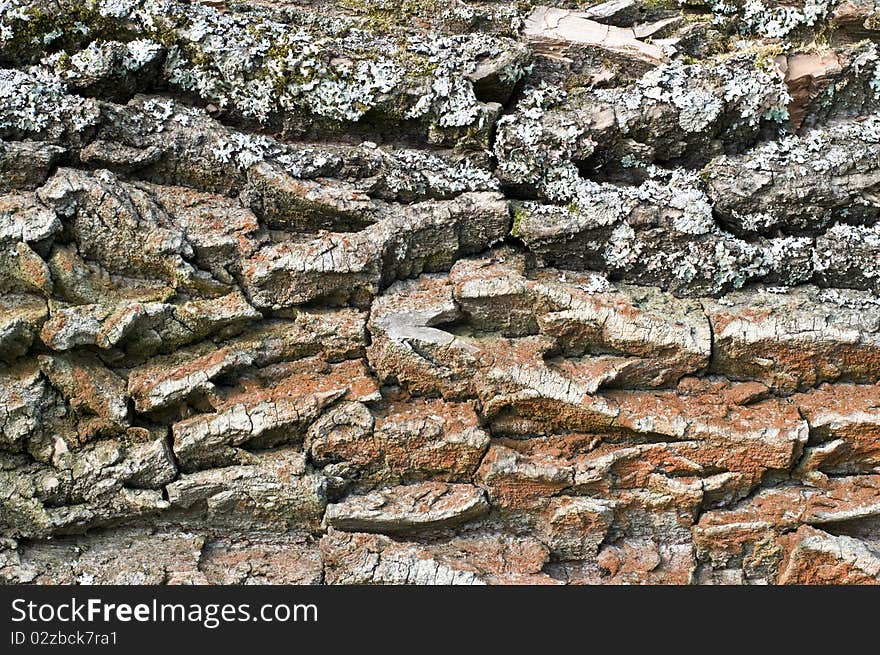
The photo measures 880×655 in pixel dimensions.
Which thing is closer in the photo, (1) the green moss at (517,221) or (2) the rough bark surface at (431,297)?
(2) the rough bark surface at (431,297)

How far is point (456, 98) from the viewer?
8664 mm

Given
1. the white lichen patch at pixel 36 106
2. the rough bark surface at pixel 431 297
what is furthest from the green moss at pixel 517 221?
the white lichen patch at pixel 36 106

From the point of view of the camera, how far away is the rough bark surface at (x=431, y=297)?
25.3ft

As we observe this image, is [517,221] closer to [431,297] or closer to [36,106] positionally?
[431,297]

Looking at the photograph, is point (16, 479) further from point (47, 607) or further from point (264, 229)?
point (264, 229)

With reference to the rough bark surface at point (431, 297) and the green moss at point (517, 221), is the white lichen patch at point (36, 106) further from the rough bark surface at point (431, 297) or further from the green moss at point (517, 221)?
the green moss at point (517, 221)

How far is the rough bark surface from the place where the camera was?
25.3ft

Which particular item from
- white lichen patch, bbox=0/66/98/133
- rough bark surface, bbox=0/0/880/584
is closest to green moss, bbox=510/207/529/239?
rough bark surface, bbox=0/0/880/584


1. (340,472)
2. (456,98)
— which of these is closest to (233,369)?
(340,472)

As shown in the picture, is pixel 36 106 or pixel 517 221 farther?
pixel 517 221

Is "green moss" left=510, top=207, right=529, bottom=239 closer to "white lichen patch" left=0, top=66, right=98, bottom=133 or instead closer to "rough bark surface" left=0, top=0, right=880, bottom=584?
"rough bark surface" left=0, top=0, right=880, bottom=584

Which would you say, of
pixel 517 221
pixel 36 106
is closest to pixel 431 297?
pixel 517 221

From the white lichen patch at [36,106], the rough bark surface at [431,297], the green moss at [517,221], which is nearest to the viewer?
the rough bark surface at [431,297]

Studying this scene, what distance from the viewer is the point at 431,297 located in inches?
328
